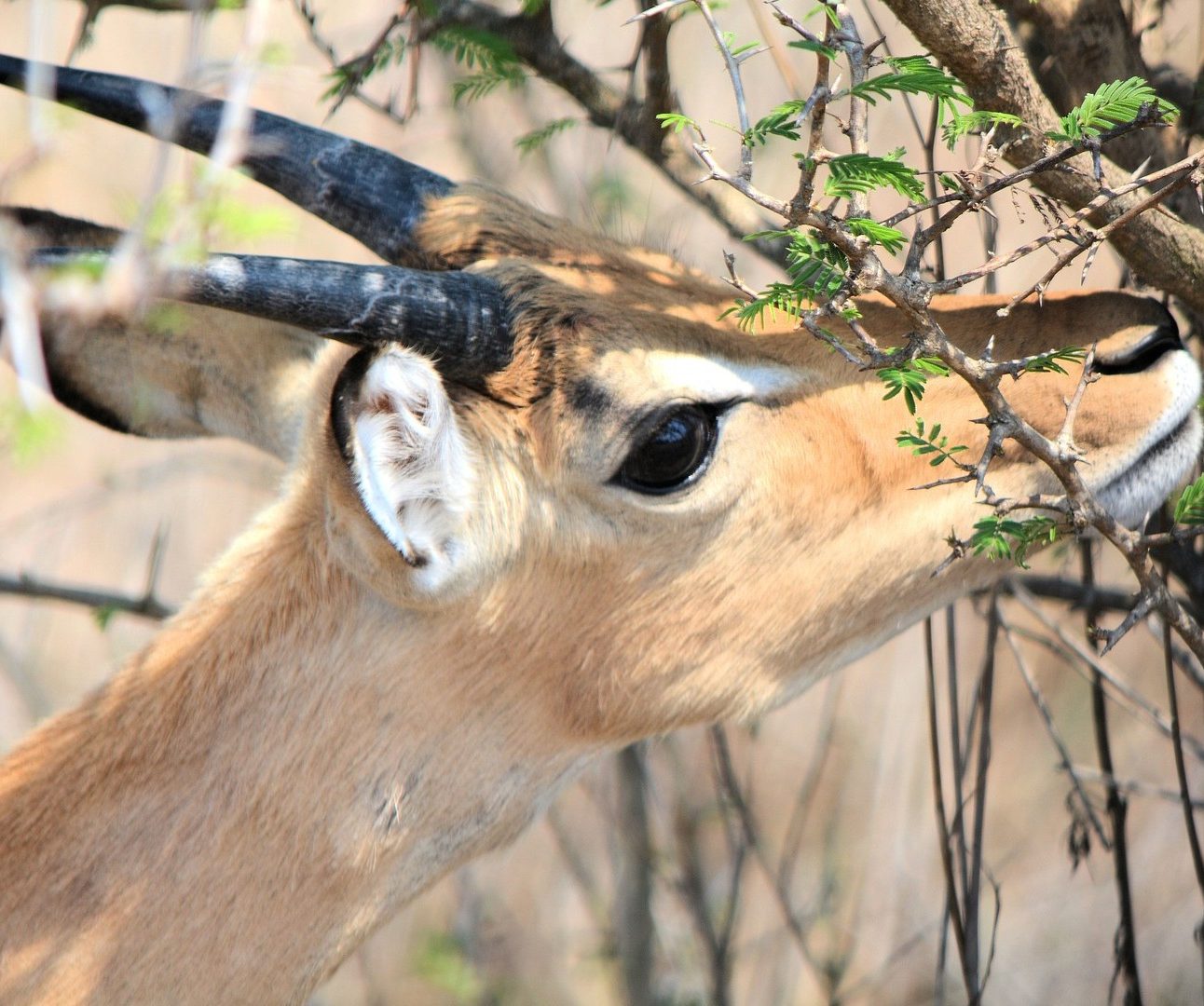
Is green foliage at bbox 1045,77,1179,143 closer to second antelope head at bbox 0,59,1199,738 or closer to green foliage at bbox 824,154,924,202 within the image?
green foliage at bbox 824,154,924,202

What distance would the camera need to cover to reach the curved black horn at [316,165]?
3.28 m

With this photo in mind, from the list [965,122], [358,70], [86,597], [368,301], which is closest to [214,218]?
[368,301]

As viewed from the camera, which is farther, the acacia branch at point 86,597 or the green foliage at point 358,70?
the acacia branch at point 86,597

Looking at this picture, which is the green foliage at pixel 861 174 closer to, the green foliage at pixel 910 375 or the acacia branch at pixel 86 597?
the green foliage at pixel 910 375

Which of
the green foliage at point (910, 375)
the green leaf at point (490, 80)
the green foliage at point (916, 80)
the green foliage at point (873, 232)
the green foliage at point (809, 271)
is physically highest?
the green leaf at point (490, 80)

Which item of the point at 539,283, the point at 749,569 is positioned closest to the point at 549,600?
the point at 749,569

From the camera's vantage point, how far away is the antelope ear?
8.93ft

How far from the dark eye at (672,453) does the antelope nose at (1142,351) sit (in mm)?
921

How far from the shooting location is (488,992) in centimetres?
652

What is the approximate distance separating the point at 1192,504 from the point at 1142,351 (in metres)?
0.49

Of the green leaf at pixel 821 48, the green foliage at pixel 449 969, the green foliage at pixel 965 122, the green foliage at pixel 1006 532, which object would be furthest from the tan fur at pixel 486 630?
the green foliage at pixel 449 969

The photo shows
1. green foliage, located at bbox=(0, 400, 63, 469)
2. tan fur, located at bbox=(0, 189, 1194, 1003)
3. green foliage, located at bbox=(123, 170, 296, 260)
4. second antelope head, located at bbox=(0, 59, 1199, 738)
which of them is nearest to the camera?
green foliage, located at bbox=(0, 400, 63, 469)

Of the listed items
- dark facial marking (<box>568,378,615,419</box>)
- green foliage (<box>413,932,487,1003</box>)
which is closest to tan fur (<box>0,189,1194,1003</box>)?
dark facial marking (<box>568,378,615,419</box>)

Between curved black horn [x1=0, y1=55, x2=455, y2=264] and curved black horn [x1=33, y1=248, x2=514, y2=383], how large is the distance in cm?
43
